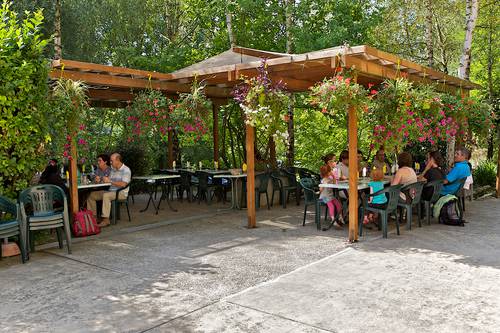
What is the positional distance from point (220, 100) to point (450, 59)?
12.3m

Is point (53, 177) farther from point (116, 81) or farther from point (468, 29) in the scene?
point (468, 29)

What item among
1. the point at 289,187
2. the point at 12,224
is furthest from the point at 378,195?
the point at 12,224

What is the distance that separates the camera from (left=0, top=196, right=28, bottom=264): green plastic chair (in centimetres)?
514

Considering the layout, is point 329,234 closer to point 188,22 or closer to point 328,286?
point 328,286

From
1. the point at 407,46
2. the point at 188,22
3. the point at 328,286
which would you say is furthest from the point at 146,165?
the point at 407,46

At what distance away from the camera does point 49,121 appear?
5.91 metres

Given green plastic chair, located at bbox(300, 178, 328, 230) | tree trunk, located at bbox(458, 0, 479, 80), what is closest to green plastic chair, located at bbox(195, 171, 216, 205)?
green plastic chair, located at bbox(300, 178, 328, 230)

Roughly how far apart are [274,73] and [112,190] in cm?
331

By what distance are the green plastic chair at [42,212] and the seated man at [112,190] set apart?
4.29ft

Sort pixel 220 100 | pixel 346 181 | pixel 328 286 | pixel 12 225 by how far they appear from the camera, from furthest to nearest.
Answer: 1. pixel 220 100
2. pixel 346 181
3. pixel 12 225
4. pixel 328 286

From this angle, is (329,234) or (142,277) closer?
(142,277)

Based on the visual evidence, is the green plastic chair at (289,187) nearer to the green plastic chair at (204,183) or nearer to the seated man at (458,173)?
the green plastic chair at (204,183)

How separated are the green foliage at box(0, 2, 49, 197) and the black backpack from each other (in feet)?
19.2

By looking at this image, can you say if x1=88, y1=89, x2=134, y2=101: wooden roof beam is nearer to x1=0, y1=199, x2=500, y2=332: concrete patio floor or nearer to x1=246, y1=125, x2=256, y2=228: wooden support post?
x1=246, y1=125, x2=256, y2=228: wooden support post
